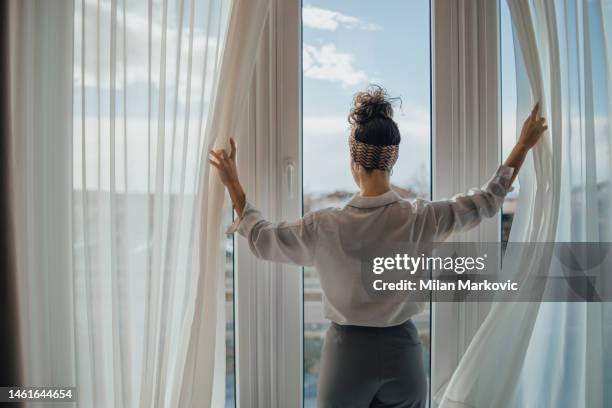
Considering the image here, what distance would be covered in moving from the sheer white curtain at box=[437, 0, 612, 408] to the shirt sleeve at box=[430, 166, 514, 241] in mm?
127

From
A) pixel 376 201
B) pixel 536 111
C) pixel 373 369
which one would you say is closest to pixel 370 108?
pixel 376 201

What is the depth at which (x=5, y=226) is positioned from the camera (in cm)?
127

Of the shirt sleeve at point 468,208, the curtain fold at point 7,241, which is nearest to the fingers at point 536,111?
the shirt sleeve at point 468,208

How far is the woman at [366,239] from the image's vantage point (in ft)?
3.67

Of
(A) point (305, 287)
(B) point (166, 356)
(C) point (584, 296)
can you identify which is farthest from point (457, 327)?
(B) point (166, 356)

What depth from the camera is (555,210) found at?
3.98ft

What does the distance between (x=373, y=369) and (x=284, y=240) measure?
37 cm

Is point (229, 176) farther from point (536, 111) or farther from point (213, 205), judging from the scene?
point (536, 111)

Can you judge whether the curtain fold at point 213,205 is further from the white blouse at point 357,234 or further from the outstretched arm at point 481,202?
the outstretched arm at point 481,202

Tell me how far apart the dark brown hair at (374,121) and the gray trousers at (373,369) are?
446 millimetres

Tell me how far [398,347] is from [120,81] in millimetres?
973

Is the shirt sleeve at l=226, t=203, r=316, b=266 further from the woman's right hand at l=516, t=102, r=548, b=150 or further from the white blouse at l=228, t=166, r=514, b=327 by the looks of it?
the woman's right hand at l=516, t=102, r=548, b=150

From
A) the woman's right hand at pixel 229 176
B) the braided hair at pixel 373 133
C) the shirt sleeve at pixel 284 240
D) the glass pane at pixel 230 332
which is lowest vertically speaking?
the glass pane at pixel 230 332

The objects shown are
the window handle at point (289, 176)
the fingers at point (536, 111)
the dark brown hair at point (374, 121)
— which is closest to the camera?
the dark brown hair at point (374, 121)
